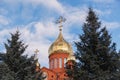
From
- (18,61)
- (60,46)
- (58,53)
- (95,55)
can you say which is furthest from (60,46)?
(95,55)

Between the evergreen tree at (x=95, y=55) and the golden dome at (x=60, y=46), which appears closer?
the evergreen tree at (x=95, y=55)

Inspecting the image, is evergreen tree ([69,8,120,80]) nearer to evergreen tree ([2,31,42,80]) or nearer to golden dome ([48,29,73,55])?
evergreen tree ([2,31,42,80])

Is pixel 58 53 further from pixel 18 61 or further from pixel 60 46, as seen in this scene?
pixel 18 61

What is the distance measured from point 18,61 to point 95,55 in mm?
5082

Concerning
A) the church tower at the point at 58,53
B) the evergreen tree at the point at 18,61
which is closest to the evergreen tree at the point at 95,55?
the evergreen tree at the point at 18,61

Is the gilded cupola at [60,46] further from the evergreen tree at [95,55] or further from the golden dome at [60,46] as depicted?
the evergreen tree at [95,55]

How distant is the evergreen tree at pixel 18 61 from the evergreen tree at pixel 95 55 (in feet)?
11.4

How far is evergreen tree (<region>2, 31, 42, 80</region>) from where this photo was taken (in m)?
20.7

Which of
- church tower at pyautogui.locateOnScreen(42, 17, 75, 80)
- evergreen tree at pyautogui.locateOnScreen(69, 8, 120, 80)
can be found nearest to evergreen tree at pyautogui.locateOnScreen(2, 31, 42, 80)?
evergreen tree at pyautogui.locateOnScreen(69, 8, 120, 80)

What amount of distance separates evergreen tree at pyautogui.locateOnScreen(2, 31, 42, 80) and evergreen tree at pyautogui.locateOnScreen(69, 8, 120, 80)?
347 cm

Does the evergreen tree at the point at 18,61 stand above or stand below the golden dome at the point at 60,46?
below

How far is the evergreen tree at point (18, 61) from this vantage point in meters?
20.7

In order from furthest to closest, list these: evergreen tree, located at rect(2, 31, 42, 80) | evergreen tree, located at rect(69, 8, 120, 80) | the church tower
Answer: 1. the church tower
2. evergreen tree, located at rect(2, 31, 42, 80)
3. evergreen tree, located at rect(69, 8, 120, 80)

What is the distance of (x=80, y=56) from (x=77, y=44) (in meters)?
0.88
